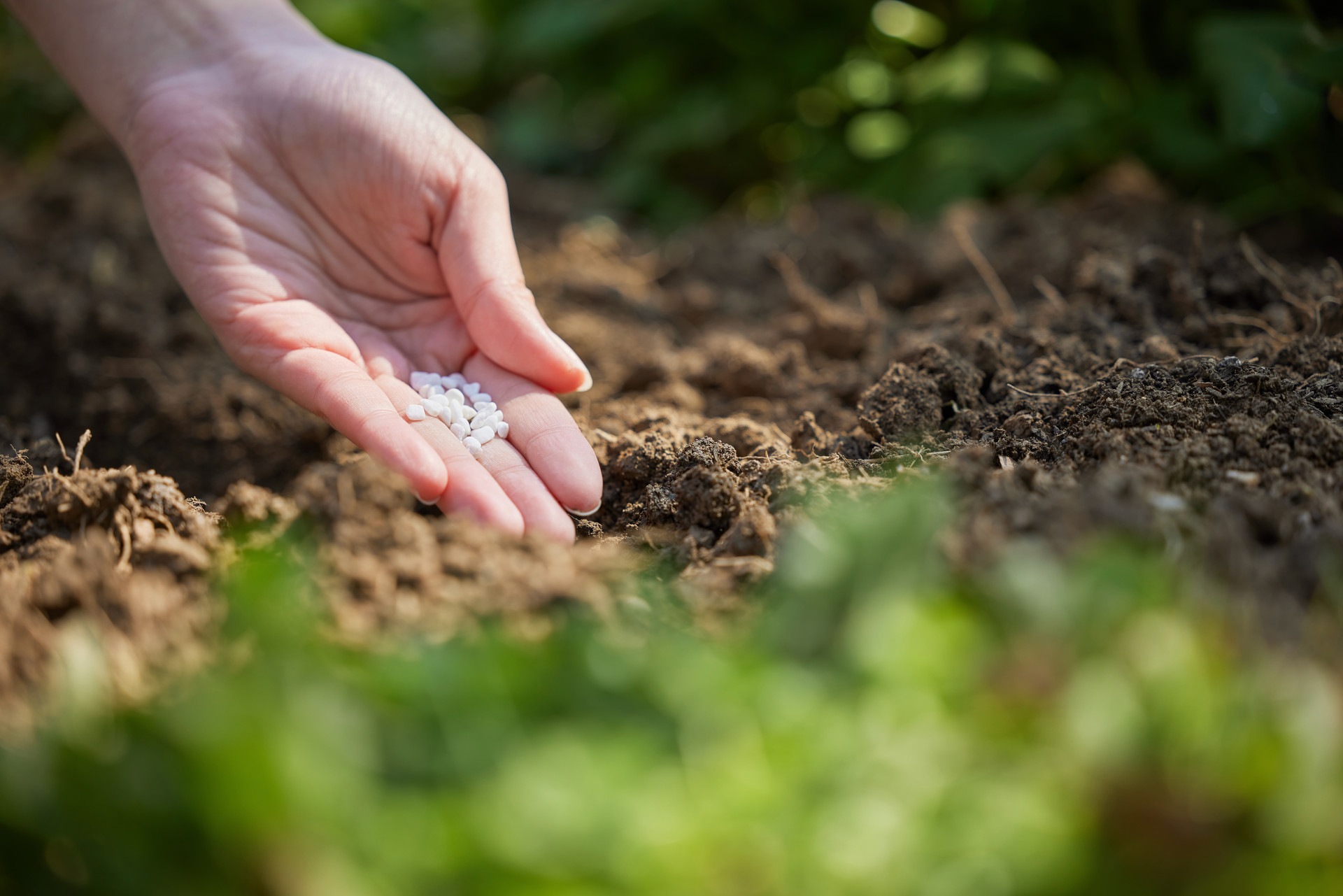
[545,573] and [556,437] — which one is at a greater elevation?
[545,573]

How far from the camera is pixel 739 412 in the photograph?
92.3 inches

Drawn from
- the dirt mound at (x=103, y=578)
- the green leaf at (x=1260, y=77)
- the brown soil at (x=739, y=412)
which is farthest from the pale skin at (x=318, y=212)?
the green leaf at (x=1260, y=77)

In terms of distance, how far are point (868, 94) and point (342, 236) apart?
8.18 feet

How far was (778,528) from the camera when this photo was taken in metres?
1.58

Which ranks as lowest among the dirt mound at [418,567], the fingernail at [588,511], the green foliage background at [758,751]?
the fingernail at [588,511]

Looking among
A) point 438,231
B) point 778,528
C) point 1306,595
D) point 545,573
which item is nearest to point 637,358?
point 438,231

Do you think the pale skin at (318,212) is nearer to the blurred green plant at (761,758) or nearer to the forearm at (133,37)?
the forearm at (133,37)

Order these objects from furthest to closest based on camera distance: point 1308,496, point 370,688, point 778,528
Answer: point 778,528, point 1308,496, point 370,688

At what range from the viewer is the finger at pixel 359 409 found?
1637 mm

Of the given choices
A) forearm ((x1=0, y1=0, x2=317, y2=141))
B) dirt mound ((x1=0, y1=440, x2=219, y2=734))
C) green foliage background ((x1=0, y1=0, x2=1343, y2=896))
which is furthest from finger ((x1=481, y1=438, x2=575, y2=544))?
forearm ((x1=0, y1=0, x2=317, y2=141))

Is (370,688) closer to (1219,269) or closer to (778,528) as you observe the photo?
(778,528)

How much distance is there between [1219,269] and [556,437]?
6.33ft

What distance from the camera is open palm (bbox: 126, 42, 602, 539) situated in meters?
1.98

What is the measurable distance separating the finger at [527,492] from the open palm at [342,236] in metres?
0.01
